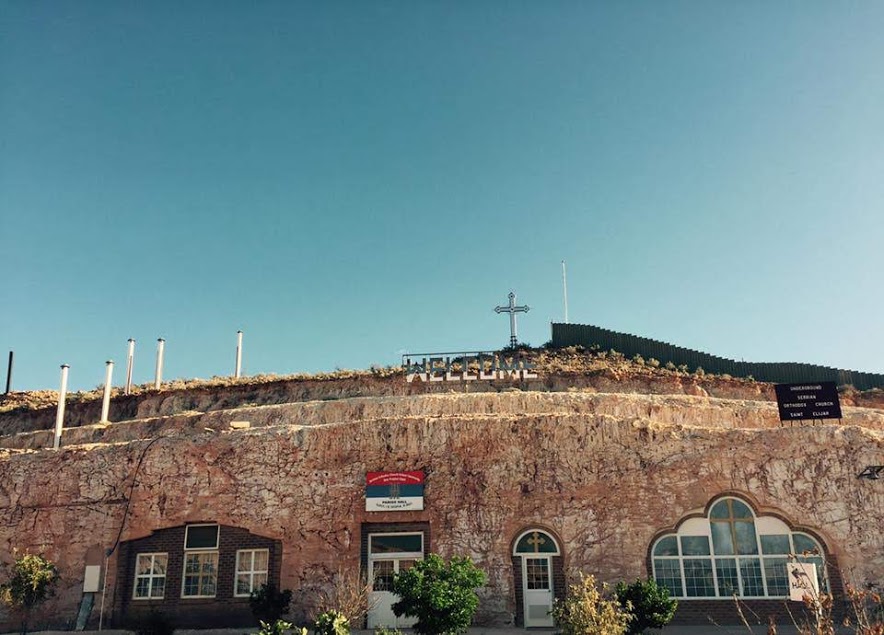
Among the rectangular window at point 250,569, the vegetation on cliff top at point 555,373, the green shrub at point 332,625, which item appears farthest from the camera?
the vegetation on cliff top at point 555,373

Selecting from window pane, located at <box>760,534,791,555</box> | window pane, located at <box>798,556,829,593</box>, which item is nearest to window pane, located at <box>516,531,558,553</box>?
window pane, located at <box>760,534,791,555</box>

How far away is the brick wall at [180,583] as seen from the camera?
23.7 metres

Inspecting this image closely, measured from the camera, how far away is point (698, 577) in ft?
73.1

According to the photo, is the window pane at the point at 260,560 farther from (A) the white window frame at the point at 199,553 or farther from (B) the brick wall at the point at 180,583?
(A) the white window frame at the point at 199,553

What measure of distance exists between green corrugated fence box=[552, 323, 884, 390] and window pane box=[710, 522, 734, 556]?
13.7 m

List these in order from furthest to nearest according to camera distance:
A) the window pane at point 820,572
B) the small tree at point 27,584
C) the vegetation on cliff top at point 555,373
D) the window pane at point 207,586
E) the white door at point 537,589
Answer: the vegetation on cliff top at point 555,373
the window pane at point 207,586
the small tree at point 27,584
the white door at point 537,589
the window pane at point 820,572

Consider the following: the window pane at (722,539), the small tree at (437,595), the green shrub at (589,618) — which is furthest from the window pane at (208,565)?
the window pane at (722,539)

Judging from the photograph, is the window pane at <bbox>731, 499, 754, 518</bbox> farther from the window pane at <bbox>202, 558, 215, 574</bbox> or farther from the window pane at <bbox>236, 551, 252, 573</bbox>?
the window pane at <bbox>202, 558, 215, 574</bbox>

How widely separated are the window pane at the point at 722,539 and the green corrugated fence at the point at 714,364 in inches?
540

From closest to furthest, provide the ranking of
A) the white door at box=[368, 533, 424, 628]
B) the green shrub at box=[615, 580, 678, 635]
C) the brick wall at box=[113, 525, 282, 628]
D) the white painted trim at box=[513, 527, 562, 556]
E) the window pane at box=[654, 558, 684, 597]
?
the green shrub at box=[615, 580, 678, 635] < the window pane at box=[654, 558, 684, 597] < the white painted trim at box=[513, 527, 562, 556] < the white door at box=[368, 533, 424, 628] < the brick wall at box=[113, 525, 282, 628]

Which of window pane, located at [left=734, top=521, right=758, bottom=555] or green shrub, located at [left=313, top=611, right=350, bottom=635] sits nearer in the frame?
green shrub, located at [left=313, top=611, right=350, bottom=635]

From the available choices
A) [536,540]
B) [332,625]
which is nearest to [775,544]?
[536,540]

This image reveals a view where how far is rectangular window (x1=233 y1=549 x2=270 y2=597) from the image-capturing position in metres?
23.9

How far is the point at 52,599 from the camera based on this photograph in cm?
2452
